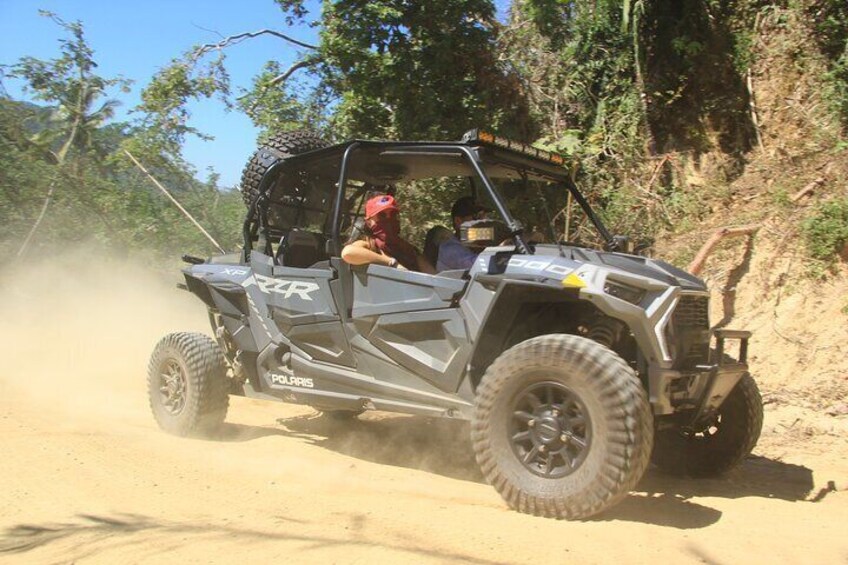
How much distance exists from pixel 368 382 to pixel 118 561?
7.39 ft

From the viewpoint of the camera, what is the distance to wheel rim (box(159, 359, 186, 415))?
641 cm

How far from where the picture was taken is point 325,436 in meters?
6.57

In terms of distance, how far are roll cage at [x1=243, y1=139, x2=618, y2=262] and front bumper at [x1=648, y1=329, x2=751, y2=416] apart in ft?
3.88

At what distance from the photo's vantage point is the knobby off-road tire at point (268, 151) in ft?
20.9

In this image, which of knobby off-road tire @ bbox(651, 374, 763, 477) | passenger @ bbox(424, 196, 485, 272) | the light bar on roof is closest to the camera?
the light bar on roof

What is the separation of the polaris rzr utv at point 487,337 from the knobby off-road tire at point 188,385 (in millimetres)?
14

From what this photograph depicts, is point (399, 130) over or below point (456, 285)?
over

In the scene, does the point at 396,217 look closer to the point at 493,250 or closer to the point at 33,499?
the point at 493,250

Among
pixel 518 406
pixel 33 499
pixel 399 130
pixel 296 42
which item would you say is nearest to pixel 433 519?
pixel 518 406

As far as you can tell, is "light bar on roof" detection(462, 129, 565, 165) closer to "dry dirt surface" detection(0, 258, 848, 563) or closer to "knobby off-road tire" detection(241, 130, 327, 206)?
"knobby off-road tire" detection(241, 130, 327, 206)

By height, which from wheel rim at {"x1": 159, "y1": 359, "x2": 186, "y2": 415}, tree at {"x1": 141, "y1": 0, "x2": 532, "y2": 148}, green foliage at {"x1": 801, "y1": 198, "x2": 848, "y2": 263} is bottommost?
wheel rim at {"x1": 159, "y1": 359, "x2": 186, "y2": 415}

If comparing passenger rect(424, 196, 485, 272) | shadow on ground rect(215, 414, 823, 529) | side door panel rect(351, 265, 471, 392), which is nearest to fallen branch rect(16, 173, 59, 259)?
shadow on ground rect(215, 414, 823, 529)

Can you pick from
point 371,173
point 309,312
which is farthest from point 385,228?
point 309,312

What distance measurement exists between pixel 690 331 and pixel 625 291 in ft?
2.28
